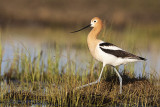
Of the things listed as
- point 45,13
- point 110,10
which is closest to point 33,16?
point 45,13

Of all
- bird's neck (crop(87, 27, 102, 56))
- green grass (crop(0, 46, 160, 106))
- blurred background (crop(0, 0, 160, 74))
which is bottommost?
green grass (crop(0, 46, 160, 106))

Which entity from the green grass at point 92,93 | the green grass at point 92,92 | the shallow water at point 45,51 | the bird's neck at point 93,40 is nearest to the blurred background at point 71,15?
the shallow water at point 45,51

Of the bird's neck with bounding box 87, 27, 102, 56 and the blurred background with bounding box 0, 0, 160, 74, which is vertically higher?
the blurred background with bounding box 0, 0, 160, 74

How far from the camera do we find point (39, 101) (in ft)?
22.1

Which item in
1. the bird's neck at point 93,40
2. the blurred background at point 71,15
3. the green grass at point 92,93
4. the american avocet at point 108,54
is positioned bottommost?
the green grass at point 92,93

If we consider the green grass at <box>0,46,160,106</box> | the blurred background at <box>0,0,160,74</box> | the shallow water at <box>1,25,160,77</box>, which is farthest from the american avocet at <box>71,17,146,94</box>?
the blurred background at <box>0,0,160,74</box>

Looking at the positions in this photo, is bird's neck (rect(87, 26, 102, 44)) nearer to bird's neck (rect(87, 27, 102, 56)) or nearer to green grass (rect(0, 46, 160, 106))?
bird's neck (rect(87, 27, 102, 56))

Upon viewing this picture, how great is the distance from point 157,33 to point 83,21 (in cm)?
438

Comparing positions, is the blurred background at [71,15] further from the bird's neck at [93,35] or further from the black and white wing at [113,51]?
the black and white wing at [113,51]

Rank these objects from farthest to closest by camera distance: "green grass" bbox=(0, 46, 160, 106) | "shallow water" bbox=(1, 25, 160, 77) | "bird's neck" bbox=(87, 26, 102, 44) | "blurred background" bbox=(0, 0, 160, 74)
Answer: "blurred background" bbox=(0, 0, 160, 74), "shallow water" bbox=(1, 25, 160, 77), "bird's neck" bbox=(87, 26, 102, 44), "green grass" bbox=(0, 46, 160, 106)

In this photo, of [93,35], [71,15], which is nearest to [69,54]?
[93,35]

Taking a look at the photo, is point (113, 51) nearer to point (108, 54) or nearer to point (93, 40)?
point (108, 54)

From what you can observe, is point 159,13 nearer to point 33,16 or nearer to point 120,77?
point 33,16

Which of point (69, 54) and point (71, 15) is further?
point (71, 15)
